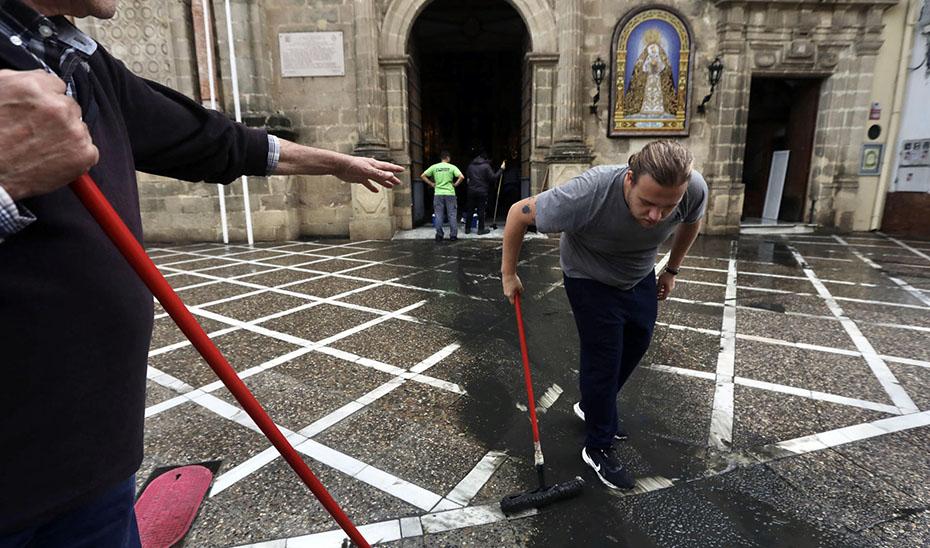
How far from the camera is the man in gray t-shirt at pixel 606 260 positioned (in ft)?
6.82

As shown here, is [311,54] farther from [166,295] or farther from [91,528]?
[91,528]

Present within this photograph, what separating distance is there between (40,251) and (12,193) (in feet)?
0.44

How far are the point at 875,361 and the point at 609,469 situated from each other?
8.99 ft

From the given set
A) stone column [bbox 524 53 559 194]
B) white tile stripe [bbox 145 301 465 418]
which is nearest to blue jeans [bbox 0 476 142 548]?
white tile stripe [bbox 145 301 465 418]

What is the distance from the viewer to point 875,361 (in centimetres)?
353

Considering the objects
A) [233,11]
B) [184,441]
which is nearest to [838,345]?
Result: [184,441]

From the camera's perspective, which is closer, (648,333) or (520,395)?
(648,333)

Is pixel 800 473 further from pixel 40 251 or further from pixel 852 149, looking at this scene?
pixel 852 149

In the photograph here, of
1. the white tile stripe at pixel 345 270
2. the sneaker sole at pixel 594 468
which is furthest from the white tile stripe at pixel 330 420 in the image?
the white tile stripe at pixel 345 270

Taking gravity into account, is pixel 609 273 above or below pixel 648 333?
above

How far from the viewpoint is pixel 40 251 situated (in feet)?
2.59

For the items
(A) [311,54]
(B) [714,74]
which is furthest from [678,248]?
(A) [311,54]

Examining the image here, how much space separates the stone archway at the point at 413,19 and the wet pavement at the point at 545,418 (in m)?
6.63

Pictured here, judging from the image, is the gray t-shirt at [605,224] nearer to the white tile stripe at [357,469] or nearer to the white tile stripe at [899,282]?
the white tile stripe at [357,469]
